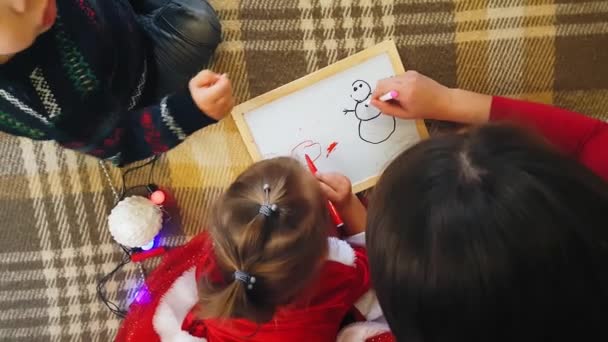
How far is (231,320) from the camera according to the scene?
0.73m

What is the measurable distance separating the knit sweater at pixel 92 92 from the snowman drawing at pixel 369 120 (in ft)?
0.81

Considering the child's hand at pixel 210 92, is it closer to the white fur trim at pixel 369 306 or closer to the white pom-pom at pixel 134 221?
the white pom-pom at pixel 134 221

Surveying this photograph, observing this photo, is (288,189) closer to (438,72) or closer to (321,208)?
(321,208)

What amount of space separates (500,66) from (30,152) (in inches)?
29.1

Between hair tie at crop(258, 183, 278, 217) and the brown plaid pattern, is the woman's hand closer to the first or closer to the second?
the brown plaid pattern

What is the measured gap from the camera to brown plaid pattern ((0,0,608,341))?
0.93m

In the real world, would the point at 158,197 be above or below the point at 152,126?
below

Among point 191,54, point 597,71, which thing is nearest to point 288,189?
point 191,54

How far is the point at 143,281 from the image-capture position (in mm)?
972

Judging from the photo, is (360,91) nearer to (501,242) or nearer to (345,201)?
(345,201)

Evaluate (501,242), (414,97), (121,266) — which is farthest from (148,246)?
(501,242)

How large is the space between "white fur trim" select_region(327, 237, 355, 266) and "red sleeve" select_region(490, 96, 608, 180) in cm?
27

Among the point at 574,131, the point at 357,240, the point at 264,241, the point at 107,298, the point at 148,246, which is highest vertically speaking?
the point at 574,131

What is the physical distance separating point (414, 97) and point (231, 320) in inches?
15.3
